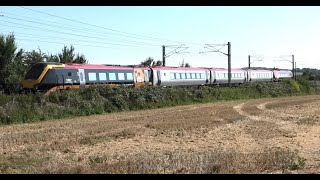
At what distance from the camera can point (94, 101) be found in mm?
30547

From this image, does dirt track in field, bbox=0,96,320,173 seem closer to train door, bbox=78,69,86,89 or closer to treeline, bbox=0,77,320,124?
treeline, bbox=0,77,320,124

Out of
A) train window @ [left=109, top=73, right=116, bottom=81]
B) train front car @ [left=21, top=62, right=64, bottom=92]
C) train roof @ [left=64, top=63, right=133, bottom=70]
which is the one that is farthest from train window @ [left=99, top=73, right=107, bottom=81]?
train front car @ [left=21, top=62, right=64, bottom=92]

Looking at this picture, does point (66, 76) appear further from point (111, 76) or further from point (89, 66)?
point (111, 76)

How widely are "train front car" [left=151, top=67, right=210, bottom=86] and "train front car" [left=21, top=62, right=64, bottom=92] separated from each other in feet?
52.6

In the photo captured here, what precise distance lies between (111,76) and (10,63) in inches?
491

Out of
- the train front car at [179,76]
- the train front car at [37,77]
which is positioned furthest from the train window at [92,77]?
the train front car at [179,76]

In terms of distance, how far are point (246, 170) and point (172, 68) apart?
4007 centimetres

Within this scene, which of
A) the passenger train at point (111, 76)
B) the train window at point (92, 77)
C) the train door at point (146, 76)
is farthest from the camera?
the train door at point (146, 76)

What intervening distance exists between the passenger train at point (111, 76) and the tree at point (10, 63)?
32.0 feet

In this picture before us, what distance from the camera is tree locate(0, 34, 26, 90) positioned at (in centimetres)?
4209

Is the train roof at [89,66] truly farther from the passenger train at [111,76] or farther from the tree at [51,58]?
the tree at [51,58]

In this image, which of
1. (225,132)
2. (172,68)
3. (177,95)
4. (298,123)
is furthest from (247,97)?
(225,132)

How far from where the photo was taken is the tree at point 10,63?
42.1 metres

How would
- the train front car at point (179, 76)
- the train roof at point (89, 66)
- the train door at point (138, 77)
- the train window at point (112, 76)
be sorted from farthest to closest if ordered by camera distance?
1. the train front car at point (179, 76)
2. the train door at point (138, 77)
3. the train window at point (112, 76)
4. the train roof at point (89, 66)
